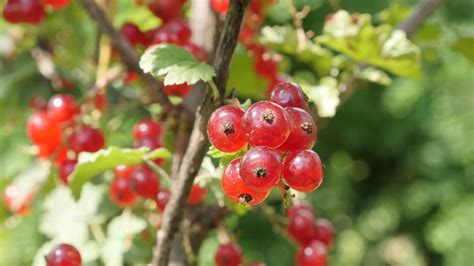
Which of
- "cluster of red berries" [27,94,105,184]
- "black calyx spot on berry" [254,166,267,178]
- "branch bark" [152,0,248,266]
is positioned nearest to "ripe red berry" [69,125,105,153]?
"cluster of red berries" [27,94,105,184]

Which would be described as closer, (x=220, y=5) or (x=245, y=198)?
(x=245, y=198)

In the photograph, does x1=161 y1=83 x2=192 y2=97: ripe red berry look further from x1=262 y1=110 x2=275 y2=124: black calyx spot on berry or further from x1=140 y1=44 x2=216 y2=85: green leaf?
x1=262 y1=110 x2=275 y2=124: black calyx spot on berry

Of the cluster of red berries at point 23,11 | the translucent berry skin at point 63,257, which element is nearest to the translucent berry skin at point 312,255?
the translucent berry skin at point 63,257

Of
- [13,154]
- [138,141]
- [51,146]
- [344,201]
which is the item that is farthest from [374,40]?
[344,201]

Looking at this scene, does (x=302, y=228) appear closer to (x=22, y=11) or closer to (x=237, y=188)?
(x=237, y=188)

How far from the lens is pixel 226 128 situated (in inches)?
25.6

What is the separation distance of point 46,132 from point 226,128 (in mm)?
505

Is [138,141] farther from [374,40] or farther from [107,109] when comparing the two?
[374,40]

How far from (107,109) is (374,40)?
450 millimetres

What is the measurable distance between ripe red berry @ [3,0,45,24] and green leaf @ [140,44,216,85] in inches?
13.0

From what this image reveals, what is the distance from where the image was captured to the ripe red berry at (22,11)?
1030 millimetres

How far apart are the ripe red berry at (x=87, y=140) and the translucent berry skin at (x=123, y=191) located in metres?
0.06

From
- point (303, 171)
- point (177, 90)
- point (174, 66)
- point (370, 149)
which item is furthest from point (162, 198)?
point (370, 149)

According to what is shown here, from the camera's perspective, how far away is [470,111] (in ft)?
8.25
